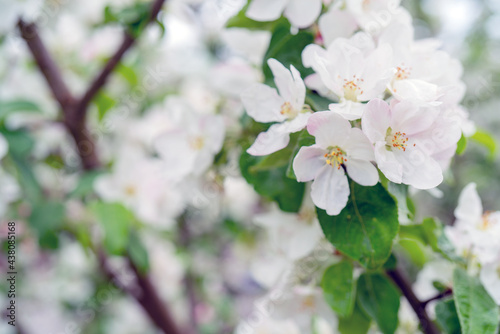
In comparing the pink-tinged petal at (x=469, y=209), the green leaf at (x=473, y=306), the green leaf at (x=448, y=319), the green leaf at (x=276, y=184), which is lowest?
the green leaf at (x=448, y=319)

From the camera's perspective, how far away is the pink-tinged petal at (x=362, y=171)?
0.57 metres

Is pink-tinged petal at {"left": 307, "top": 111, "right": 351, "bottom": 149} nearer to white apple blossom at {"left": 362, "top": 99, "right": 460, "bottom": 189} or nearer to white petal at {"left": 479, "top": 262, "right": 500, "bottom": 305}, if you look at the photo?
white apple blossom at {"left": 362, "top": 99, "right": 460, "bottom": 189}

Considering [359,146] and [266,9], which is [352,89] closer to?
[359,146]

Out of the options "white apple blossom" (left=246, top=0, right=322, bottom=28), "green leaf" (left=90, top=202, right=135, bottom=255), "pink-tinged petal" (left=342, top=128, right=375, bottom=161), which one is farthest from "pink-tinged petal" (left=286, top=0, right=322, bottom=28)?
"green leaf" (left=90, top=202, right=135, bottom=255)

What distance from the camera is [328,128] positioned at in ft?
1.83

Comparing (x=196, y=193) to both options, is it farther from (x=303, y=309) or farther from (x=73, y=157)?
(x=73, y=157)

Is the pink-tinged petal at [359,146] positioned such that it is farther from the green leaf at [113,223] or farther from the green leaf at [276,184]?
the green leaf at [113,223]

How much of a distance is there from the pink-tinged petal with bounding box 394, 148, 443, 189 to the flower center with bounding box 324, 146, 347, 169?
0.07 meters

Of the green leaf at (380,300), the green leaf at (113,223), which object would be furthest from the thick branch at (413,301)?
the green leaf at (113,223)

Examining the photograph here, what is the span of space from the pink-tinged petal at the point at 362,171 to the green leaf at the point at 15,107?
35.0 inches

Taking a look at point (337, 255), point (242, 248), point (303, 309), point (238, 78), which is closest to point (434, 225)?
point (337, 255)

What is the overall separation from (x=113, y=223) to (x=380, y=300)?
63cm

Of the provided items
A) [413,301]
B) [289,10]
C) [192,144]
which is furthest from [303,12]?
[413,301]

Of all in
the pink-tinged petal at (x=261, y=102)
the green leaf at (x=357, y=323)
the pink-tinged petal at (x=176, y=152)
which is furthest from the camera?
the pink-tinged petal at (x=176, y=152)
